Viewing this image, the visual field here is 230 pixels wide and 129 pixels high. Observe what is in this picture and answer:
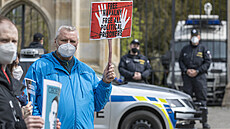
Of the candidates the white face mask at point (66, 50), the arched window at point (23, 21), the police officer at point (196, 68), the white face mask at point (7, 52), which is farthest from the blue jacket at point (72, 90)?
the arched window at point (23, 21)

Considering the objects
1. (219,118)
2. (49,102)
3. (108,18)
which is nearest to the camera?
(49,102)

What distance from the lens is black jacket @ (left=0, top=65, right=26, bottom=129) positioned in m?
1.88

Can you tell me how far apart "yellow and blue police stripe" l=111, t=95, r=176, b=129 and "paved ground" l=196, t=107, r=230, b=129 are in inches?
88.0

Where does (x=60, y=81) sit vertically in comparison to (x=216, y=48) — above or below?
above

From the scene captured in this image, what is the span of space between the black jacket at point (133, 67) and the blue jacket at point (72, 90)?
16.5ft

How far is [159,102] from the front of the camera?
6430 mm

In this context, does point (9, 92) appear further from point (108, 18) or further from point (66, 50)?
point (108, 18)

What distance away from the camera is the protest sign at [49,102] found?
2045mm

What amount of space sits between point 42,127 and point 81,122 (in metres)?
1.10

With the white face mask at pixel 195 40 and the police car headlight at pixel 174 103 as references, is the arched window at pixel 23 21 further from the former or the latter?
the police car headlight at pixel 174 103

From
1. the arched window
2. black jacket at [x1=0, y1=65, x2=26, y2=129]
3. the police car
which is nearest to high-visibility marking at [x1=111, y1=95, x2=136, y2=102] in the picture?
the police car

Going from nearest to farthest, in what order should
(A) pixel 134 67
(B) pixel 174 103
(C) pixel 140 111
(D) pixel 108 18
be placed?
(D) pixel 108 18
(C) pixel 140 111
(B) pixel 174 103
(A) pixel 134 67

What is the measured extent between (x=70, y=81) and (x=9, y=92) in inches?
48.6

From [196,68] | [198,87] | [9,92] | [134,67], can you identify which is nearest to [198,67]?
[196,68]
